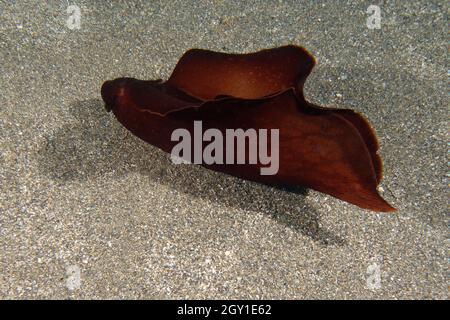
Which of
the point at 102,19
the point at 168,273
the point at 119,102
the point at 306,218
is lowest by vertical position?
the point at 168,273

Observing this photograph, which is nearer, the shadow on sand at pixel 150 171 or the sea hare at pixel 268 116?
the sea hare at pixel 268 116

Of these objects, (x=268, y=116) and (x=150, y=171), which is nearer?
A: (x=268, y=116)

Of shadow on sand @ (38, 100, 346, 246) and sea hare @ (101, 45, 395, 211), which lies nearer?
sea hare @ (101, 45, 395, 211)

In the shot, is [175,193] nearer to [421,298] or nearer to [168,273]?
[168,273]
